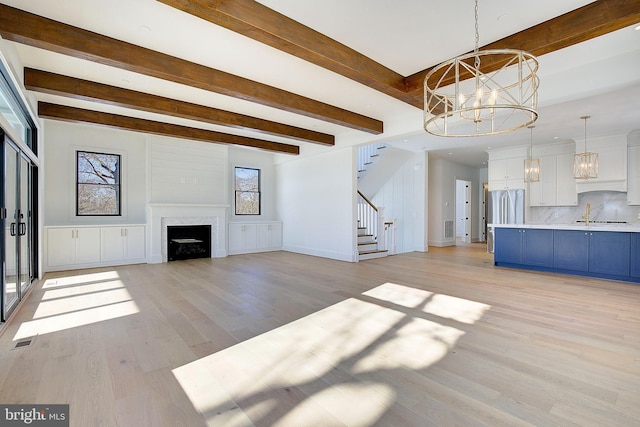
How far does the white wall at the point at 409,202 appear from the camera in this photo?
8.85m

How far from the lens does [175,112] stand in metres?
5.02

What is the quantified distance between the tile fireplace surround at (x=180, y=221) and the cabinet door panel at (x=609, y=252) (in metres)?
7.77

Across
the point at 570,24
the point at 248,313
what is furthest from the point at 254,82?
the point at 570,24

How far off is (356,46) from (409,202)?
646cm

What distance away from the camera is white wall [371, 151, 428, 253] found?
885 centimetres

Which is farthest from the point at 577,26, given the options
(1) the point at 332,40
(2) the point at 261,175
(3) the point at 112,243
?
(3) the point at 112,243

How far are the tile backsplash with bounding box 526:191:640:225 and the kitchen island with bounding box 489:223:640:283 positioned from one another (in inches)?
78.0

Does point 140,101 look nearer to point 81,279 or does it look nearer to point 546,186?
point 81,279

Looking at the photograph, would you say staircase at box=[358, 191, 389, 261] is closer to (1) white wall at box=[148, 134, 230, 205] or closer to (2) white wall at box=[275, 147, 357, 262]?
(2) white wall at box=[275, 147, 357, 262]

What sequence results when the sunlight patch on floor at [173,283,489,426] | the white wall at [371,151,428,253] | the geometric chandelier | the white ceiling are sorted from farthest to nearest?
the white wall at [371,151,428,253] → the white ceiling → the geometric chandelier → the sunlight patch on floor at [173,283,489,426]

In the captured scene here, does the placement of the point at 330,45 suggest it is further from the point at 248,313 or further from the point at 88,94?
the point at 88,94

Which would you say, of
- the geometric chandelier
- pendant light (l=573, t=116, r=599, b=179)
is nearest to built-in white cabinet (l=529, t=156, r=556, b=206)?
pendant light (l=573, t=116, r=599, b=179)

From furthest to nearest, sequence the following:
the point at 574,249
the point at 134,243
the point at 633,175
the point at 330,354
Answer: the point at 134,243, the point at 633,175, the point at 574,249, the point at 330,354

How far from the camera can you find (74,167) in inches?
253
